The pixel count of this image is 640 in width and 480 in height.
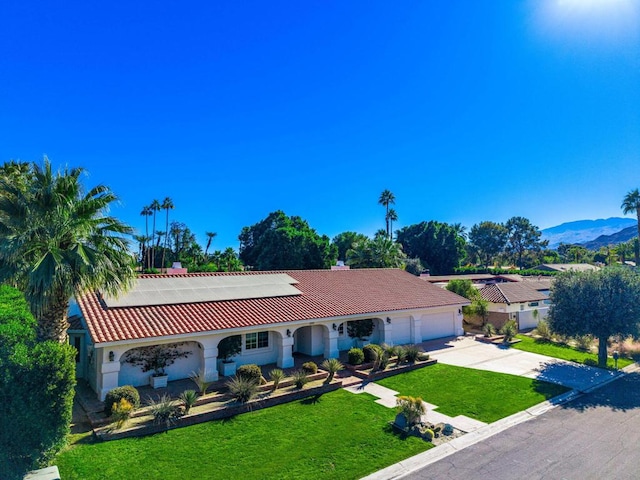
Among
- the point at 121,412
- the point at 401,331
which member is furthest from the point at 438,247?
the point at 121,412

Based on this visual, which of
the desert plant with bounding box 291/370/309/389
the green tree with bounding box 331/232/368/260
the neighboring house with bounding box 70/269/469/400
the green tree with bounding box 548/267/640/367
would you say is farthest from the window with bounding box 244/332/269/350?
the green tree with bounding box 331/232/368/260

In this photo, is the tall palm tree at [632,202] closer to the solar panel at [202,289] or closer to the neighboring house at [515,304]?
the neighboring house at [515,304]

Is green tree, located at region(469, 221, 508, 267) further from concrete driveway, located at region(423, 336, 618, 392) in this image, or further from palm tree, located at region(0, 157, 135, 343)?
palm tree, located at region(0, 157, 135, 343)

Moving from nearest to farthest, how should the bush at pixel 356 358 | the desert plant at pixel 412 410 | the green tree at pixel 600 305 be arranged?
the desert plant at pixel 412 410 < the bush at pixel 356 358 < the green tree at pixel 600 305

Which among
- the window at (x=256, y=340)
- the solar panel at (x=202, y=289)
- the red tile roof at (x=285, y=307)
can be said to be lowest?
the window at (x=256, y=340)

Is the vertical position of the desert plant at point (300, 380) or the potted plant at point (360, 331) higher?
the potted plant at point (360, 331)

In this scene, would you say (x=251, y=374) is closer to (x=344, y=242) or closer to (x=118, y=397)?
(x=118, y=397)

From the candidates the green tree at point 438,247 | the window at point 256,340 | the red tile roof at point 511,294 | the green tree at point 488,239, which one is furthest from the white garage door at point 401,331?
the green tree at point 488,239
